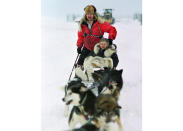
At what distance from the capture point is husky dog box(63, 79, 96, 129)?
1.27 metres

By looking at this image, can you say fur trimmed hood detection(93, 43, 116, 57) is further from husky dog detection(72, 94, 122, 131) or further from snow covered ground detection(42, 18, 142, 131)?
husky dog detection(72, 94, 122, 131)

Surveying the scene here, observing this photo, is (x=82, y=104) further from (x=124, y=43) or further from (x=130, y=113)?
(x=124, y=43)

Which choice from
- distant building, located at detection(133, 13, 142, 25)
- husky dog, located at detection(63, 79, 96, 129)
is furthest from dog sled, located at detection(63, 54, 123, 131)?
distant building, located at detection(133, 13, 142, 25)

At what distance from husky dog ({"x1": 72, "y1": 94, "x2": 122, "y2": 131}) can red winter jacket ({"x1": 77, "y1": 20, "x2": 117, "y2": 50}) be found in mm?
271

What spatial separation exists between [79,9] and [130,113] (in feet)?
1.91

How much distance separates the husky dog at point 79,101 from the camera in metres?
1.27

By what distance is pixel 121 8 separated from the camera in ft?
4.30

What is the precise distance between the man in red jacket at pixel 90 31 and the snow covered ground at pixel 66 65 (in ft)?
0.09

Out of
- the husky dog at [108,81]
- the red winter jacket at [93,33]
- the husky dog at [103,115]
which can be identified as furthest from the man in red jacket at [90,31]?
the husky dog at [103,115]

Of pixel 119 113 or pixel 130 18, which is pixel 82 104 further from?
pixel 130 18

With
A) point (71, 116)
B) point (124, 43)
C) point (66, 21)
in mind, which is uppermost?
point (66, 21)

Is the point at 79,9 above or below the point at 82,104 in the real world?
above

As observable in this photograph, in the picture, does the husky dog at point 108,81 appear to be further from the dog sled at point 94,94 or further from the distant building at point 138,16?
the distant building at point 138,16
